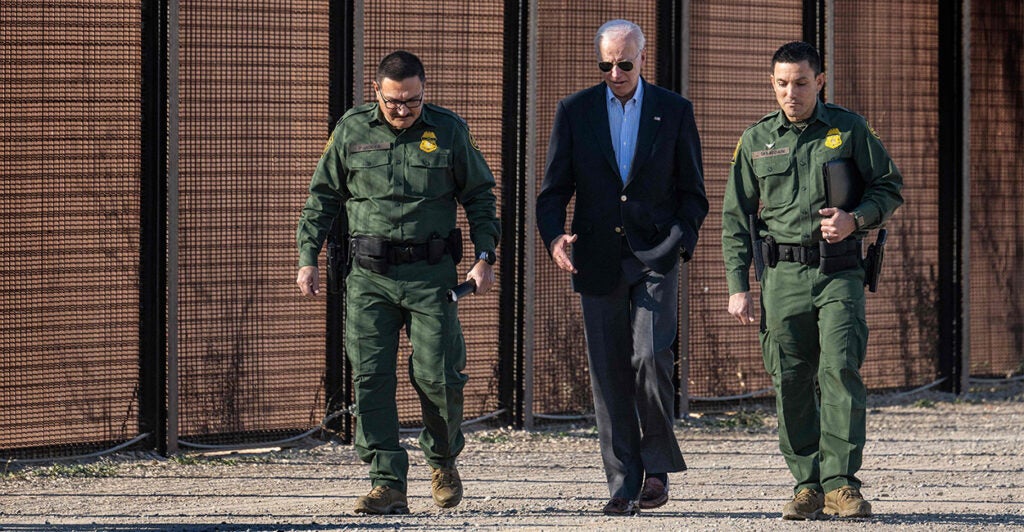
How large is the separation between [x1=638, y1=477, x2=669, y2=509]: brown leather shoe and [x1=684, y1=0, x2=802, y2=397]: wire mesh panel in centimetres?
321

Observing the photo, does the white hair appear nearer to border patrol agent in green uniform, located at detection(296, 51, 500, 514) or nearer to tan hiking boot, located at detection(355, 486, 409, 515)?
border patrol agent in green uniform, located at detection(296, 51, 500, 514)

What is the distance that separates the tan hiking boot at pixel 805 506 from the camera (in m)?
6.70

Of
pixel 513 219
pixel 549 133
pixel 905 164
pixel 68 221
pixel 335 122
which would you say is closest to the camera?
pixel 68 221

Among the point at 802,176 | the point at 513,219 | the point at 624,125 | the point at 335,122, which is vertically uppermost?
the point at 335,122

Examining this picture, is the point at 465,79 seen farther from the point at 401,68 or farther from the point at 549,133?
the point at 401,68

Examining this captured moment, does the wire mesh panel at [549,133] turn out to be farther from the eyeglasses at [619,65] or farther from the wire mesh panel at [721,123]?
the eyeglasses at [619,65]

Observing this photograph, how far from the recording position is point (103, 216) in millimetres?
8227

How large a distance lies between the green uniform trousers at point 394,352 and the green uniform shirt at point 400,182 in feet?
0.64

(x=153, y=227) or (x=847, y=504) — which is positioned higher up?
(x=153, y=227)

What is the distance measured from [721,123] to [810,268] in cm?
342

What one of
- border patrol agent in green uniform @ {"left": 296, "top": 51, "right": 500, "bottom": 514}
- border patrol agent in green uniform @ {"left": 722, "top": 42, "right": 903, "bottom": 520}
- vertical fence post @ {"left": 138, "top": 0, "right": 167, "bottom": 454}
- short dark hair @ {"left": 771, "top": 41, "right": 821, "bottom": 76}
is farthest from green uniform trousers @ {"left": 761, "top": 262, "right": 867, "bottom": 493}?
vertical fence post @ {"left": 138, "top": 0, "right": 167, "bottom": 454}

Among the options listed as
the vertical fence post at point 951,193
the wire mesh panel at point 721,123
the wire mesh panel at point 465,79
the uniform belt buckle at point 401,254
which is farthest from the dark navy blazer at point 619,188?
the vertical fence post at point 951,193

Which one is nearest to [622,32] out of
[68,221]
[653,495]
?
[653,495]

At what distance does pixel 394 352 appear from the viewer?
6.96 metres
